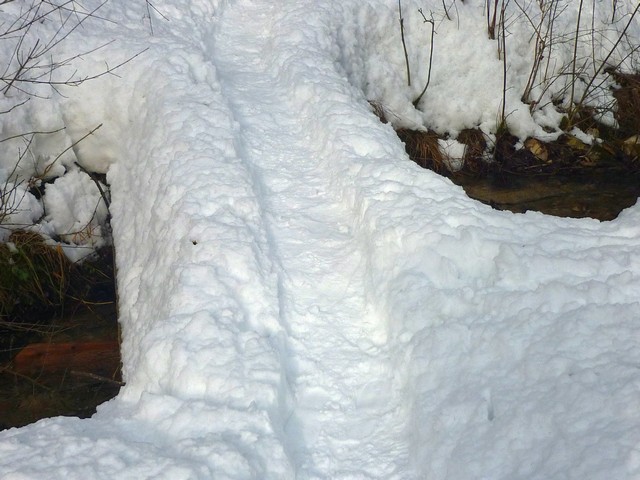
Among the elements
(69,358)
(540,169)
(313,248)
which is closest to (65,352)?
(69,358)

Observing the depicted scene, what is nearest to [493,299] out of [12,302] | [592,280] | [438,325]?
[438,325]

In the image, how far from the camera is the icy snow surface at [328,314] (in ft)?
10.3

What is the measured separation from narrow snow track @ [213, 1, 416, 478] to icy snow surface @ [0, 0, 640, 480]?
0.02 metres

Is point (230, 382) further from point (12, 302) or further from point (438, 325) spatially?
point (12, 302)

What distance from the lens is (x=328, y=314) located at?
456 centimetres

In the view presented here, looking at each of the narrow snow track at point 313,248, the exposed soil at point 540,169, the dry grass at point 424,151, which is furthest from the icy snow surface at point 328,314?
the exposed soil at point 540,169

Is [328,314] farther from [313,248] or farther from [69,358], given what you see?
[69,358]

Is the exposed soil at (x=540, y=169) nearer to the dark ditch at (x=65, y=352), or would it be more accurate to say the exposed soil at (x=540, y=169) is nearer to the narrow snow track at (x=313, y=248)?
the narrow snow track at (x=313, y=248)

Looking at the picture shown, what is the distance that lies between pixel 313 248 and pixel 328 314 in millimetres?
829

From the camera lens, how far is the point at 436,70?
9227 mm

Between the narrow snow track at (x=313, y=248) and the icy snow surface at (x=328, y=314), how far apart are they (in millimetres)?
18

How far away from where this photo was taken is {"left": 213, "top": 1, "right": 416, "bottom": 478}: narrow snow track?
3.66 m

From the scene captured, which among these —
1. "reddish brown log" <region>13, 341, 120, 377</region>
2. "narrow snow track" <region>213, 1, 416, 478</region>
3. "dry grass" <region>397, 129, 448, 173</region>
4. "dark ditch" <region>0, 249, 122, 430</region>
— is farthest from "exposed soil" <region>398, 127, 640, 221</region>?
"reddish brown log" <region>13, 341, 120, 377</region>

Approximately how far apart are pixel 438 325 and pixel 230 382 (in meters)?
1.40
